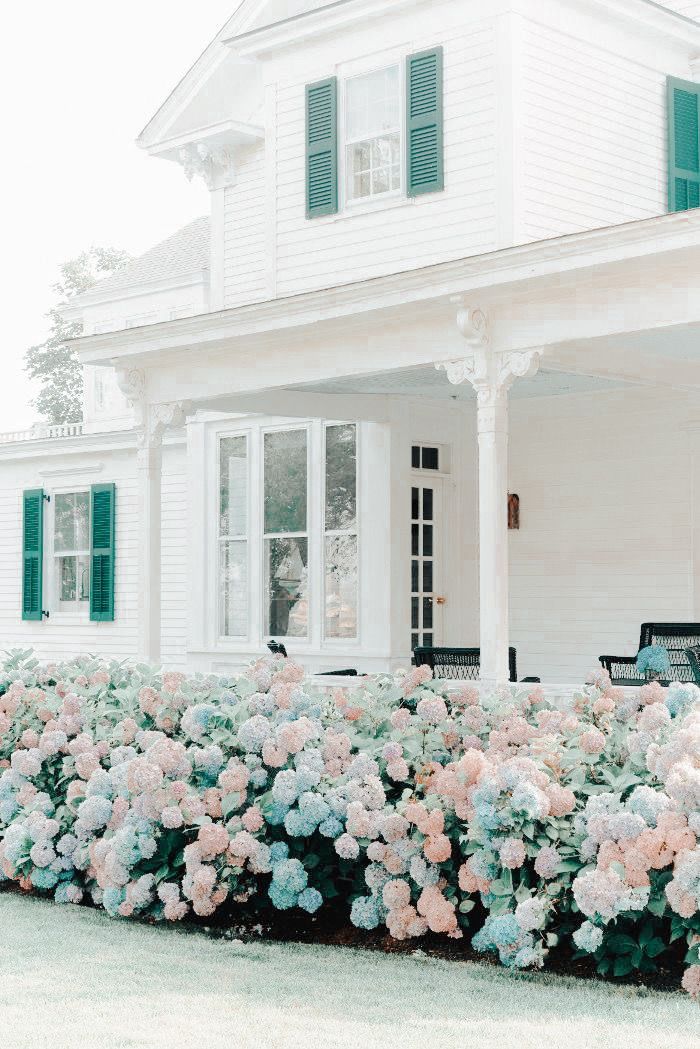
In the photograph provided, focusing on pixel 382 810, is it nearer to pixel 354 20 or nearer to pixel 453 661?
pixel 453 661

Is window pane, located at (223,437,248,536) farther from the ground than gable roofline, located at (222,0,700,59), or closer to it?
closer to it

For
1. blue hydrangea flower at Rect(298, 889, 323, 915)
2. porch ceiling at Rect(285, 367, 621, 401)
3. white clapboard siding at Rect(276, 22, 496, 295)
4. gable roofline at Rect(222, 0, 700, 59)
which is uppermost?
gable roofline at Rect(222, 0, 700, 59)

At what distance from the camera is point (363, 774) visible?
5348 mm

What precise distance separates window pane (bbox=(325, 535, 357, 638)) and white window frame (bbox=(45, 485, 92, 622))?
15.5 ft

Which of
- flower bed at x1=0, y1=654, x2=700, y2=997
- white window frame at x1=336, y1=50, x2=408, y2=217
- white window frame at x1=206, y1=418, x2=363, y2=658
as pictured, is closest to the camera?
flower bed at x1=0, y1=654, x2=700, y2=997

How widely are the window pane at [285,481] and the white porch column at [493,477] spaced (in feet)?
14.7

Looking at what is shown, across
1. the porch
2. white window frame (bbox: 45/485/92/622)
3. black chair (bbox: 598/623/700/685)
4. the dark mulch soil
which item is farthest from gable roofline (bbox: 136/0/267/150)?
the dark mulch soil

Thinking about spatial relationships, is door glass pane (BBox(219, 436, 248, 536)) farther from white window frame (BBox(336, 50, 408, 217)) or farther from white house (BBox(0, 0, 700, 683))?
white window frame (BBox(336, 50, 408, 217))

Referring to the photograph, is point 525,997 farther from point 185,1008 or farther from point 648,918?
point 185,1008

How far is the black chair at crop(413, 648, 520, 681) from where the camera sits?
9695 mm

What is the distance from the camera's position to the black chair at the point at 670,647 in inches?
373

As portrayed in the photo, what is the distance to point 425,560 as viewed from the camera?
12383 millimetres

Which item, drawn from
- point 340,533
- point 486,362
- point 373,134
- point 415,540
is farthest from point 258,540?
point 486,362

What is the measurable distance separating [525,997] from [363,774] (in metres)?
1.25
